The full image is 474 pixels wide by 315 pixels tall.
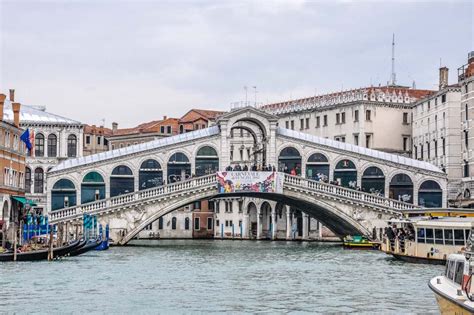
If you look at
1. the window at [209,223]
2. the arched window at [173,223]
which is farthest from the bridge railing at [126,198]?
the window at [209,223]

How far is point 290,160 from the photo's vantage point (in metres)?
49.9

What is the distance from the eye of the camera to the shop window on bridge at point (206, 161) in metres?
48.9

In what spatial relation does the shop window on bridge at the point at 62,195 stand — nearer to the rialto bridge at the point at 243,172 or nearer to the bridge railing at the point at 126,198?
the rialto bridge at the point at 243,172

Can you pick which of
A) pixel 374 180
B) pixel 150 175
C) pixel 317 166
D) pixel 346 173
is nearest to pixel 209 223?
pixel 317 166

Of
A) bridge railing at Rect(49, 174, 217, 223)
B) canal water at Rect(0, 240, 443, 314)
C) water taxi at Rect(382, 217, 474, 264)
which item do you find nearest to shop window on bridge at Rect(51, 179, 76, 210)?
bridge railing at Rect(49, 174, 217, 223)

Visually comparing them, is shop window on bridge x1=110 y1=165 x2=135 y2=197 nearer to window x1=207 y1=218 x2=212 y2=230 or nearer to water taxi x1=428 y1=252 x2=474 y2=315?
window x1=207 y1=218 x2=212 y2=230

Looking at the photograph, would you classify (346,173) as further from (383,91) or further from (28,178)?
(28,178)

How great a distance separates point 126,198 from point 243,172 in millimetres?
5326

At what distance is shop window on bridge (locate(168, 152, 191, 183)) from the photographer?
48.7 meters

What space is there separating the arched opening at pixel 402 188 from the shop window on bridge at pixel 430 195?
490 millimetres

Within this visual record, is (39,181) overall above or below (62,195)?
above

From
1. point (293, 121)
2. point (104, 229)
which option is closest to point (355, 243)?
point (104, 229)

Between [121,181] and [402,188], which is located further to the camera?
[402,188]

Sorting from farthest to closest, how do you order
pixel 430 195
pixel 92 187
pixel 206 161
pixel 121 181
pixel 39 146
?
pixel 39 146
pixel 430 195
pixel 206 161
pixel 121 181
pixel 92 187
